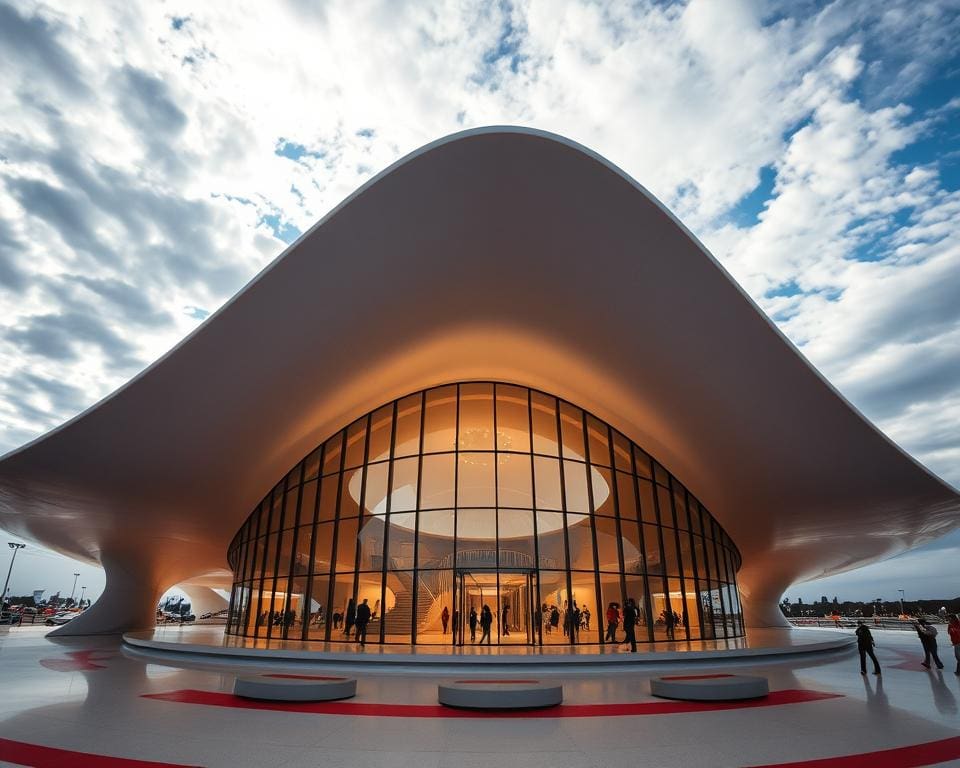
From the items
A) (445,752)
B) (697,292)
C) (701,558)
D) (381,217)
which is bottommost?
(445,752)

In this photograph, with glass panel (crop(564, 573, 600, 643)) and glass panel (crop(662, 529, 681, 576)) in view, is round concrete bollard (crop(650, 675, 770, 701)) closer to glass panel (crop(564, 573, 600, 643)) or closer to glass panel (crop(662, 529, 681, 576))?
glass panel (crop(564, 573, 600, 643))

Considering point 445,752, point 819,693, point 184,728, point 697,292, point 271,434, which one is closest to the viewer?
point 445,752

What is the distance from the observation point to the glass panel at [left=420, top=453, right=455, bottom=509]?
17.4 metres

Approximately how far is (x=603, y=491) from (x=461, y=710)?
37.9ft

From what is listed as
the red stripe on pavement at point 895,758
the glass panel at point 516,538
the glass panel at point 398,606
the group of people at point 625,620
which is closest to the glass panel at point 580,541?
the glass panel at point 516,538

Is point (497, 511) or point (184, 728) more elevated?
point (497, 511)

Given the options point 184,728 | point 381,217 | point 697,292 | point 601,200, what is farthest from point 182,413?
point 697,292

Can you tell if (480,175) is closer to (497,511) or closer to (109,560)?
(497,511)

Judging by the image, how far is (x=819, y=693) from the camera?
29.2ft

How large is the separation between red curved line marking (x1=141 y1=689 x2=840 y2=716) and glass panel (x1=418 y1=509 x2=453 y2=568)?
27.4ft

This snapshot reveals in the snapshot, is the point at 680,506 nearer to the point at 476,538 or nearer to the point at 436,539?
the point at 476,538

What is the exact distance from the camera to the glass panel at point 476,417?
18.4 meters

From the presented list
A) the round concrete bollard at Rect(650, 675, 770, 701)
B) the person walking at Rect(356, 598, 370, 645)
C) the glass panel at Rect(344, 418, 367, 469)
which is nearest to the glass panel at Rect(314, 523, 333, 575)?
the person walking at Rect(356, 598, 370, 645)

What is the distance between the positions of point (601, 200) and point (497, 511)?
9.26 m
